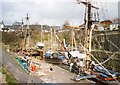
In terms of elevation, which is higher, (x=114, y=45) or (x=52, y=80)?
(x=114, y=45)

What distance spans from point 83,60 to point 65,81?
505 cm

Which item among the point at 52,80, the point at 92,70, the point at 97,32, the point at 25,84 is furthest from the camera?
the point at 97,32

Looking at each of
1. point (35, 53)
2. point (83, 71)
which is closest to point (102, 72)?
point (83, 71)

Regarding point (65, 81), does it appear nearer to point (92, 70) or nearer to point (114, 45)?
point (92, 70)

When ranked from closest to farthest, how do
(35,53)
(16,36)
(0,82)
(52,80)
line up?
(0,82)
(52,80)
(35,53)
(16,36)

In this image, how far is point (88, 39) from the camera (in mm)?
22609

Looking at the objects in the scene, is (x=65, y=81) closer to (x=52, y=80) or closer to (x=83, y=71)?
(x=52, y=80)

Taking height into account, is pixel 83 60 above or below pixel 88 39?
below

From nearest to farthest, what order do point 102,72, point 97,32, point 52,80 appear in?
point 52,80 < point 102,72 < point 97,32

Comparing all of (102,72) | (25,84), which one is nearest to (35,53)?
(102,72)

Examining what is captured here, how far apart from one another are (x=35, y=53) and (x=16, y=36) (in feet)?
50.3

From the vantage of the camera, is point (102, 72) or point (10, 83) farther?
point (102, 72)

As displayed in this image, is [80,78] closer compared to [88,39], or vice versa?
[80,78]

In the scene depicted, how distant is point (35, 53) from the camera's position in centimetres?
4106
